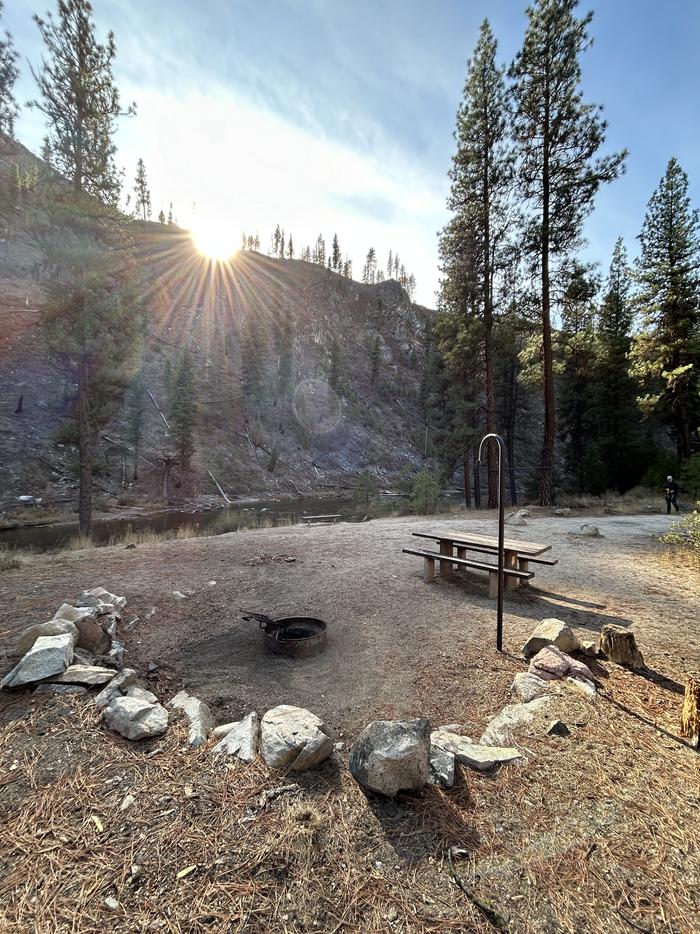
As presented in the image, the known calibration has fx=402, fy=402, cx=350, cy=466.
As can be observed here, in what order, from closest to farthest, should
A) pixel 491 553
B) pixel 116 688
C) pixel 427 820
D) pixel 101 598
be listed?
pixel 427 820 → pixel 116 688 → pixel 101 598 → pixel 491 553

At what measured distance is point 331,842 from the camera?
6.36ft

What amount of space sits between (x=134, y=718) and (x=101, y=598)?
301cm

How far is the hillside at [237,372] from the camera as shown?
26516 mm

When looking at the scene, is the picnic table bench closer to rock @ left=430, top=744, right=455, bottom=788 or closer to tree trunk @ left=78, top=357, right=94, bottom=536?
tree trunk @ left=78, top=357, right=94, bottom=536

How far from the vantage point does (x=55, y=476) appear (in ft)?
84.9

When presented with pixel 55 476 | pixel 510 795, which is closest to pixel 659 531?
pixel 510 795

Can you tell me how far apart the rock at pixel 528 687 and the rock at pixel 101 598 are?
4.64 m

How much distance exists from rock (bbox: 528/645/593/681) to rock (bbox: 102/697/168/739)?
3.05m

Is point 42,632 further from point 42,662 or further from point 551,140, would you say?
point 551,140

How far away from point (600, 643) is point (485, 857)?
2845 millimetres

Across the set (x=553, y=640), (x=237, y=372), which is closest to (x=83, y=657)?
(x=553, y=640)

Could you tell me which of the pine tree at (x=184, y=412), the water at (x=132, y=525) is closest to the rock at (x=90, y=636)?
the water at (x=132, y=525)

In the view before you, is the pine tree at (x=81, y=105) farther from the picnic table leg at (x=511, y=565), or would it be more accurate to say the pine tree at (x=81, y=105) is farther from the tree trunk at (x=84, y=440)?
the picnic table leg at (x=511, y=565)

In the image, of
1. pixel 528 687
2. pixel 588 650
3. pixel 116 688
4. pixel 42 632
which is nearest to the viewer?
pixel 116 688
